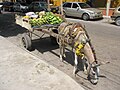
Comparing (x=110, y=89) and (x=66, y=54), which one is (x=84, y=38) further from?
(x=66, y=54)

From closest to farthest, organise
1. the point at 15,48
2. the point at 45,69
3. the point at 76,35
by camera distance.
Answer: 1. the point at 76,35
2. the point at 45,69
3. the point at 15,48

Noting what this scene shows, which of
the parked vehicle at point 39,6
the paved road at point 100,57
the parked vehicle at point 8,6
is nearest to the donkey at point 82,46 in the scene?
the paved road at point 100,57

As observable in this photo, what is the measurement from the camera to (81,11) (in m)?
19.6

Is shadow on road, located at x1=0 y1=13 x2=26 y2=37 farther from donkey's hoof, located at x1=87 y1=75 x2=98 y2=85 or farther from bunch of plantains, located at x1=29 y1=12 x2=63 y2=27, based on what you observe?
donkey's hoof, located at x1=87 y1=75 x2=98 y2=85

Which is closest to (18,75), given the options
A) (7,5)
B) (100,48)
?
(100,48)

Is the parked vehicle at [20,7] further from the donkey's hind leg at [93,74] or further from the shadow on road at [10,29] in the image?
the donkey's hind leg at [93,74]

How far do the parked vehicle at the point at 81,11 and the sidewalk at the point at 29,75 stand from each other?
11.8 metres

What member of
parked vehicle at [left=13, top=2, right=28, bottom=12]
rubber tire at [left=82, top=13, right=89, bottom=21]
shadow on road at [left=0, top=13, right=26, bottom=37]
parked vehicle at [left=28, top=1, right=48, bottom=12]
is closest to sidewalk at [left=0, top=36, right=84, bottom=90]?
shadow on road at [left=0, top=13, right=26, bottom=37]

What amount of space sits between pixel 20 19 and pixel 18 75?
3745 mm

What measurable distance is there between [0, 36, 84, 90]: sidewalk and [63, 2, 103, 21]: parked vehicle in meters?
11.8

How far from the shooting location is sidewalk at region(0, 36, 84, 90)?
5486 millimetres

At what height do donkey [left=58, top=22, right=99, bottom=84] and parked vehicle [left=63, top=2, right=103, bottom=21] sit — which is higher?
parked vehicle [left=63, top=2, right=103, bottom=21]

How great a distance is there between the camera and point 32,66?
22.7ft

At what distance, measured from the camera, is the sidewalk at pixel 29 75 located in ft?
18.0
